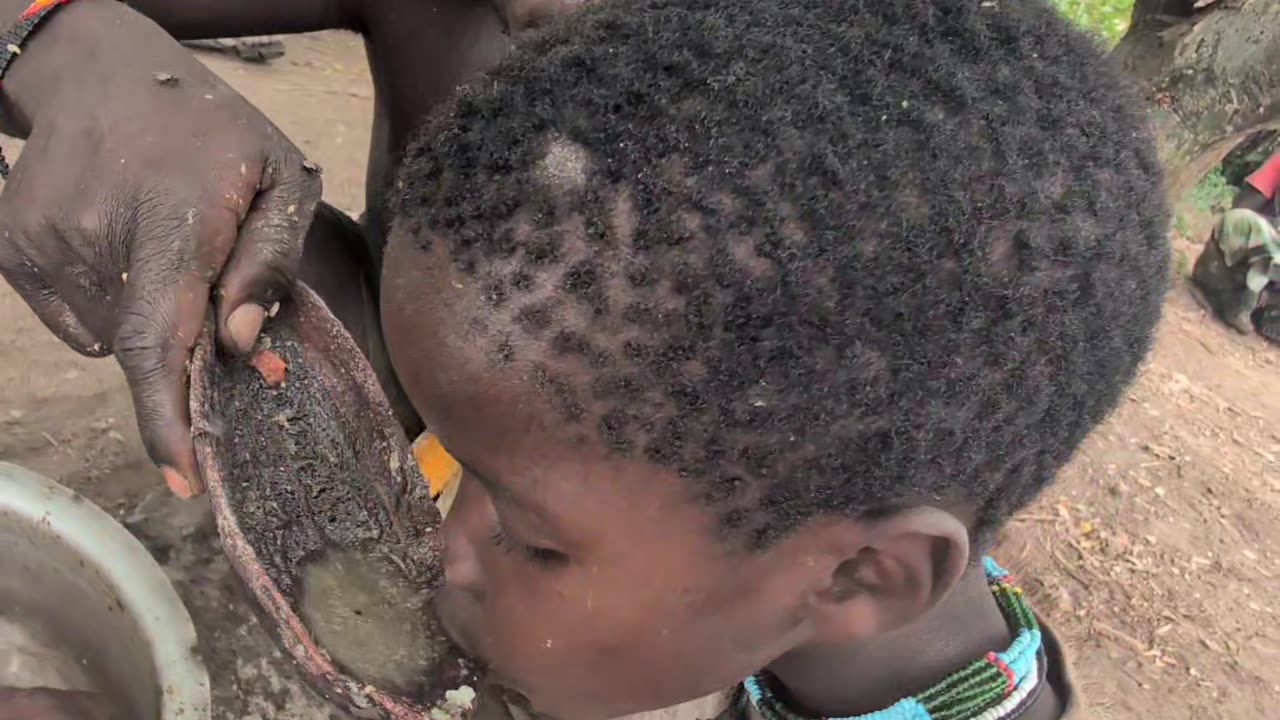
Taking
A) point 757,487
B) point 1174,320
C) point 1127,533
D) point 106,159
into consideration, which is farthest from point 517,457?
point 1174,320

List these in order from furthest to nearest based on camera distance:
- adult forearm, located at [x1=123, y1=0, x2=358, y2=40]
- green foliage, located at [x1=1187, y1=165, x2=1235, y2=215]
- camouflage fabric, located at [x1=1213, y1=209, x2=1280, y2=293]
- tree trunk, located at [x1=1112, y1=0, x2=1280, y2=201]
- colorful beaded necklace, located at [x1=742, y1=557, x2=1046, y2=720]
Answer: green foliage, located at [x1=1187, y1=165, x2=1235, y2=215] < camouflage fabric, located at [x1=1213, y1=209, x2=1280, y2=293] < tree trunk, located at [x1=1112, y1=0, x2=1280, y2=201] < adult forearm, located at [x1=123, y1=0, x2=358, y2=40] < colorful beaded necklace, located at [x1=742, y1=557, x2=1046, y2=720]

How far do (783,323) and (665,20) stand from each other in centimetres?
25

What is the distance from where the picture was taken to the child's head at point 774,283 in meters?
0.72

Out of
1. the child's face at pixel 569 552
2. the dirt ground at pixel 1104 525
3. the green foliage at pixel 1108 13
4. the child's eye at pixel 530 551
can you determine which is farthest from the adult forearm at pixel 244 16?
the green foliage at pixel 1108 13

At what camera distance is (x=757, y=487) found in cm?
82

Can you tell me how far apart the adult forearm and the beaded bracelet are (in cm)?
34

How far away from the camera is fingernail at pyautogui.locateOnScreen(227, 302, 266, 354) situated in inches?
39.5

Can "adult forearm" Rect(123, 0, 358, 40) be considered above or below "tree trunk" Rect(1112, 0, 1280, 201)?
below

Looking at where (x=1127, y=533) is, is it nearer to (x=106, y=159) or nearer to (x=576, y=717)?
(x=576, y=717)

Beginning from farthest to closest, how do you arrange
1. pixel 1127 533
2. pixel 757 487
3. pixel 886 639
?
pixel 1127 533, pixel 886 639, pixel 757 487

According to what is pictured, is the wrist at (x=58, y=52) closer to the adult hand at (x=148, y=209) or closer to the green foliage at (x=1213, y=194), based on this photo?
the adult hand at (x=148, y=209)

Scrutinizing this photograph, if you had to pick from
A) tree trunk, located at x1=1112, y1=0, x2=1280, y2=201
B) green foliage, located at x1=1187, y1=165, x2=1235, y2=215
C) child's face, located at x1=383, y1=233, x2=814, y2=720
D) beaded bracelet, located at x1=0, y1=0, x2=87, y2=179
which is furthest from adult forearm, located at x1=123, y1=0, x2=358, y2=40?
green foliage, located at x1=1187, y1=165, x2=1235, y2=215

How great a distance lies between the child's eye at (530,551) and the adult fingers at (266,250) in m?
0.33

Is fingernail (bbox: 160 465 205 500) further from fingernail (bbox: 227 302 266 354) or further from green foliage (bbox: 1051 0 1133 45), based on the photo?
green foliage (bbox: 1051 0 1133 45)
